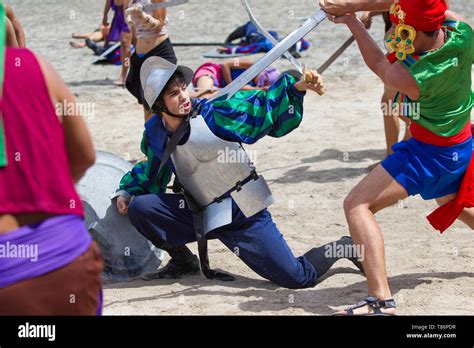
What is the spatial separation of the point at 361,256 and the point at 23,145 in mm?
2332

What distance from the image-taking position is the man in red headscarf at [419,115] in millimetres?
4234

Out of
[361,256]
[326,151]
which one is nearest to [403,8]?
[361,256]

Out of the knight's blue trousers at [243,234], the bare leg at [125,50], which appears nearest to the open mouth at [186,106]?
the knight's blue trousers at [243,234]

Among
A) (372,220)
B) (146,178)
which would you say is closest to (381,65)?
(372,220)

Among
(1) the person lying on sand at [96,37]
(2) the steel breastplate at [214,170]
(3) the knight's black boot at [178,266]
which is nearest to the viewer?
(2) the steel breastplate at [214,170]

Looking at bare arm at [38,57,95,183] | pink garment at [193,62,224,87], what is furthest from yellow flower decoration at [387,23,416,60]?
pink garment at [193,62,224,87]

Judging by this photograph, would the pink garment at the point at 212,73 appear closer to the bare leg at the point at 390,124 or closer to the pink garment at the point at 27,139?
the bare leg at the point at 390,124

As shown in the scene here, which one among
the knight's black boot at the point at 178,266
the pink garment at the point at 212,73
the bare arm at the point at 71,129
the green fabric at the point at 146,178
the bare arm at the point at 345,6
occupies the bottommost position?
the knight's black boot at the point at 178,266

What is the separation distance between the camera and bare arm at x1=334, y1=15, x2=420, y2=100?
423 cm

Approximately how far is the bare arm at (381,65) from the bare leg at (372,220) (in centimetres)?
44

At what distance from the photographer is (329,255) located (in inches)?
200

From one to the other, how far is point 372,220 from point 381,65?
704 mm

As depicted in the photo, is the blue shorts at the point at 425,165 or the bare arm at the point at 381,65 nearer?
the bare arm at the point at 381,65

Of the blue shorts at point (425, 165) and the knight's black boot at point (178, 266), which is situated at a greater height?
the blue shorts at point (425, 165)
